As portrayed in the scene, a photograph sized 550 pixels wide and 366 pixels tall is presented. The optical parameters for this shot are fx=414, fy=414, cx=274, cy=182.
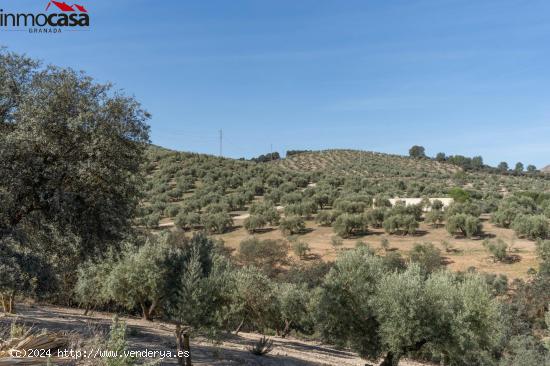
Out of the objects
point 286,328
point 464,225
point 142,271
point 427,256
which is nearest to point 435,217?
point 464,225

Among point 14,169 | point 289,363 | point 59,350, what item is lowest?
point 289,363

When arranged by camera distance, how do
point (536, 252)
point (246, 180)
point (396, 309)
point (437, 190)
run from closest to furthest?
point (396, 309) < point (536, 252) < point (437, 190) < point (246, 180)

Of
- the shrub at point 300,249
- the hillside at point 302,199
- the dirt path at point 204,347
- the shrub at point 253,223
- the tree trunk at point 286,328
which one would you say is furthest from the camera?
the shrub at point 253,223

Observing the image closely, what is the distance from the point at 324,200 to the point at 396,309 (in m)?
55.7

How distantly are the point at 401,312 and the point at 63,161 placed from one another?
47.5 ft

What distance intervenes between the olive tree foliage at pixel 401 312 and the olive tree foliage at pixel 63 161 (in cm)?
1078

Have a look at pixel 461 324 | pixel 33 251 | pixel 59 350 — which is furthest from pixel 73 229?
pixel 461 324

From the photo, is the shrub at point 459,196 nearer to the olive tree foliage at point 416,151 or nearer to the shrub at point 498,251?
the shrub at point 498,251

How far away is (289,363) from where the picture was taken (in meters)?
20.8

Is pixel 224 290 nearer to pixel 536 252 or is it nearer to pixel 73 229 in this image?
pixel 73 229

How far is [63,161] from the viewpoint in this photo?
45.2ft

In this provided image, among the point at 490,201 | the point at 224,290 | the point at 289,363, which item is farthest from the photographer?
the point at 490,201

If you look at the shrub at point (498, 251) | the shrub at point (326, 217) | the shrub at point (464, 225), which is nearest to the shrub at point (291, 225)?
the shrub at point (326, 217)

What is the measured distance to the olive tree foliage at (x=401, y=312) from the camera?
17.8m
